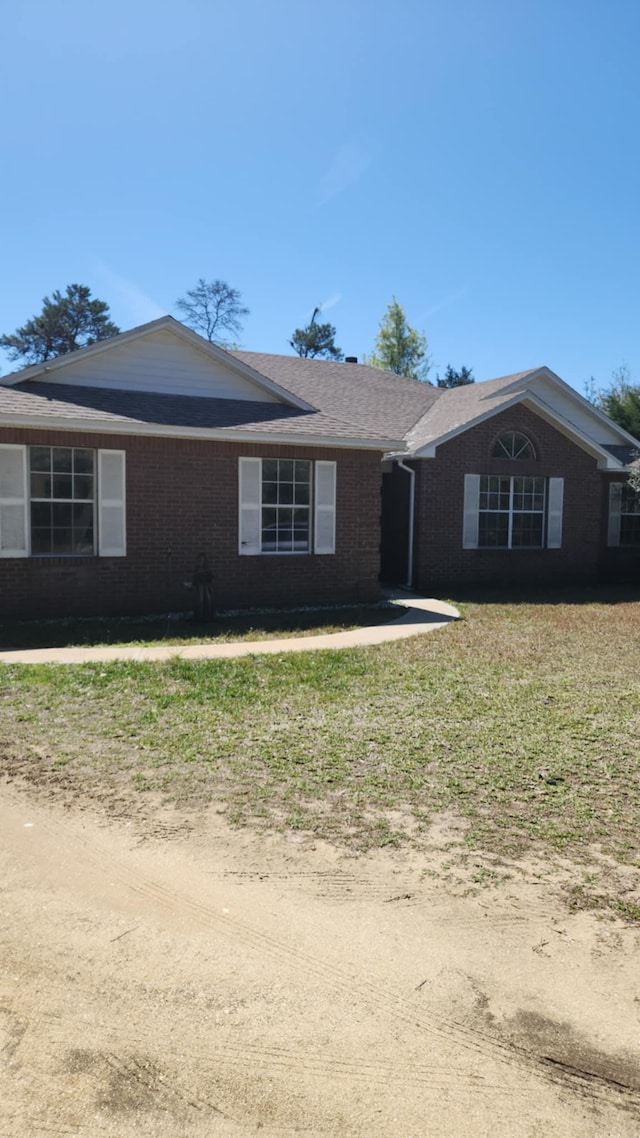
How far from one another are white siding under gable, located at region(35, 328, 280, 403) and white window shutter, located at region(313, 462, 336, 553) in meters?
1.94

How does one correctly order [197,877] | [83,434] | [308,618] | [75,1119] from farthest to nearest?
[308,618] < [83,434] < [197,877] < [75,1119]

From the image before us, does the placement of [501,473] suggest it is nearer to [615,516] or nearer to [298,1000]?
[615,516]

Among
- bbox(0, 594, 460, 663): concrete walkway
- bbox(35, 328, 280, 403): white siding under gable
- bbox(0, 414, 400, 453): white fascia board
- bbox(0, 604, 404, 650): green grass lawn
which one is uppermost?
bbox(35, 328, 280, 403): white siding under gable

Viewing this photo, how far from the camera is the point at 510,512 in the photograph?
17969 millimetres

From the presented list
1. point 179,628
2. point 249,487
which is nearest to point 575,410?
point 249,487

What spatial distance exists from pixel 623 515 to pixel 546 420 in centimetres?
381

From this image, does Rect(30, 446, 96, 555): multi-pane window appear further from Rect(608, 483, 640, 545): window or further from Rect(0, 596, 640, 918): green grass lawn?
Rect(608, 483, 640, 545): window

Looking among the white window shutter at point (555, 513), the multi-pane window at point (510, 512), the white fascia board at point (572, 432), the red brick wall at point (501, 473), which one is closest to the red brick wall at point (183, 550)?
the red brick wall at point (501, 473)

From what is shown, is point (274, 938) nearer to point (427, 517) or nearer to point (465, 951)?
point (465, 951)

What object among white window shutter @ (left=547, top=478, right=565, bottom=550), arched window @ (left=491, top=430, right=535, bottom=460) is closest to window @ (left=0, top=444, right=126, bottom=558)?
arched window @ (left=491, top=430, right=535, bottom=460)

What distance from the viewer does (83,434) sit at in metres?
11.9

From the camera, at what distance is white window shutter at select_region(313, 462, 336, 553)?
13.8 meters

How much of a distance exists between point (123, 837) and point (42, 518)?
27.0 feet

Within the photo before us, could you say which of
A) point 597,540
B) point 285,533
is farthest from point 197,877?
point 597,540
